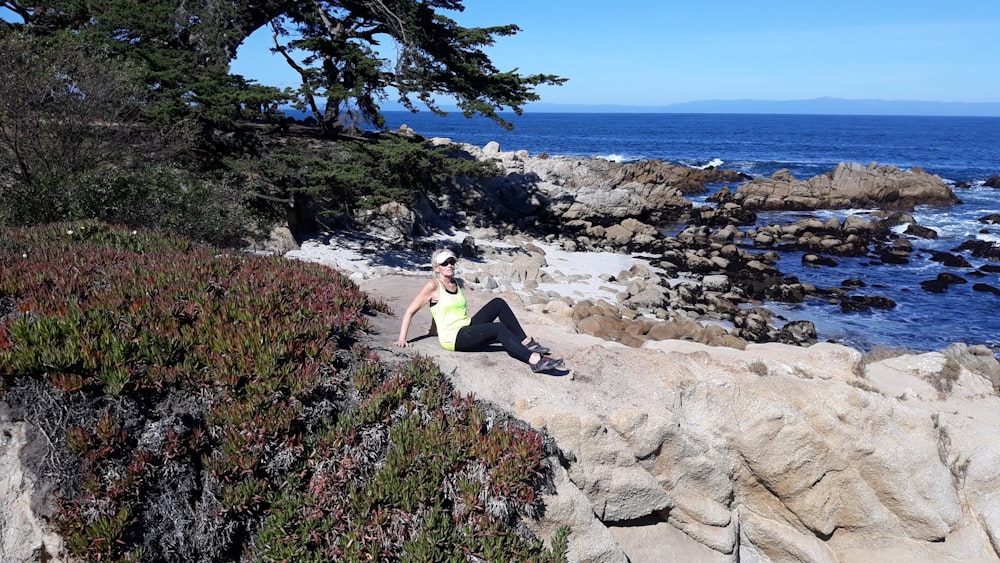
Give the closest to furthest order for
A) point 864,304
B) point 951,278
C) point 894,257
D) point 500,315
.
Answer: point 500,315 → point 864,304 → point 951,278 → point 894,257

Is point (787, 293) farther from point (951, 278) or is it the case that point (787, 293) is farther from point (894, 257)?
point (894, 257)

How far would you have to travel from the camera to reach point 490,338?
801 centimetres

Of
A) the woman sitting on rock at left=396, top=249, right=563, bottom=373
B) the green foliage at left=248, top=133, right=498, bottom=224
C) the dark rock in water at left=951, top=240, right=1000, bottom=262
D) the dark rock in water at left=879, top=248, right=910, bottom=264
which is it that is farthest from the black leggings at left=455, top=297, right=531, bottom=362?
the dark rock in water at left=951, top=240, right=1000, bottom=262

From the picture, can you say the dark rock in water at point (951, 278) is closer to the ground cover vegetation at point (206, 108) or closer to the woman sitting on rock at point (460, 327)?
the ground cover vegetation at point (206, 108)

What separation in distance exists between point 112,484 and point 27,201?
10.2 metres

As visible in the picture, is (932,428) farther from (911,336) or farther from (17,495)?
(911,336)

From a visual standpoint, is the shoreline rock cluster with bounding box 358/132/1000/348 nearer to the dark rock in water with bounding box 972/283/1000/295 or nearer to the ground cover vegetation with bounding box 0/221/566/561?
the dark rock in water with bounding box 972/283/1000/295

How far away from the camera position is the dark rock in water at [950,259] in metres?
29.8

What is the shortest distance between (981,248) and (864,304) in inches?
547

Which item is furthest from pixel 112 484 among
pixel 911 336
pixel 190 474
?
pixel 911 336

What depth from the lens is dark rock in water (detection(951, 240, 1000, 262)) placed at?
3127 cm

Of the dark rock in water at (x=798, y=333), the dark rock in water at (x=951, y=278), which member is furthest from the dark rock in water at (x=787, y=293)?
the dark rock in water at (x=951, y=278)

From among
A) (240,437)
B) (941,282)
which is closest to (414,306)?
(240,437)

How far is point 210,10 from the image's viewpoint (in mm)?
24578
